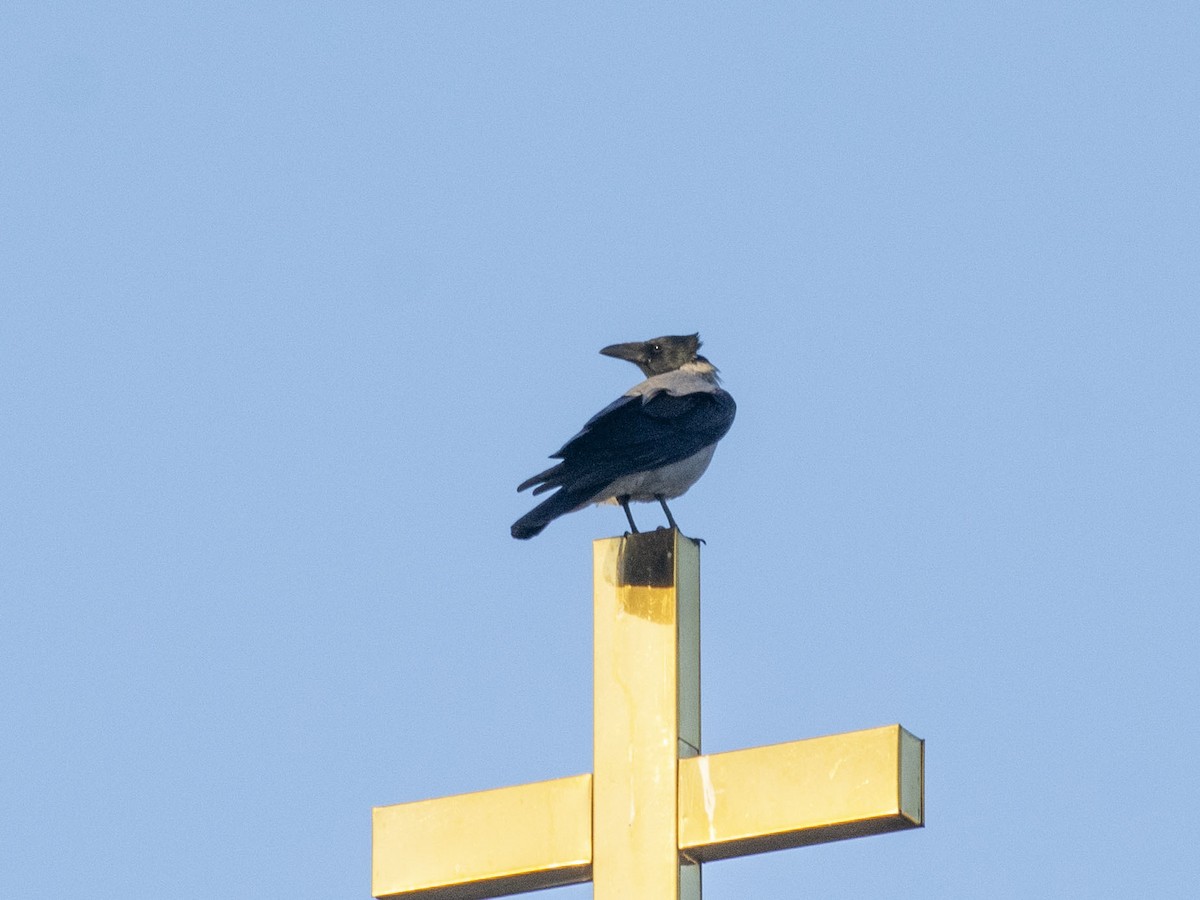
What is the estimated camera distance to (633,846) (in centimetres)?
546

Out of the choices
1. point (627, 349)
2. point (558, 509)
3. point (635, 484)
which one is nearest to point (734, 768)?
point (558, 509)

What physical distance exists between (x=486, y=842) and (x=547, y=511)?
5.64 ft

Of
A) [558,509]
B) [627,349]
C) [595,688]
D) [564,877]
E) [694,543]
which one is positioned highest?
[627,349]

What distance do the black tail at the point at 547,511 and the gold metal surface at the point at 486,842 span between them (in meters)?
1.45

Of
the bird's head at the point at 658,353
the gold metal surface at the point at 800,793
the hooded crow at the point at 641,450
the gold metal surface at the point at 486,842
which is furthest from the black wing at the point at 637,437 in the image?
the gold metal surface at the point at 800,793

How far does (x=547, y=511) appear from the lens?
23.7 feet

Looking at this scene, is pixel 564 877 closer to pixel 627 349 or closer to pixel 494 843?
pixel 494 843

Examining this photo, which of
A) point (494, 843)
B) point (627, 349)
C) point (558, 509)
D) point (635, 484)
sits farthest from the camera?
point (627, 349)

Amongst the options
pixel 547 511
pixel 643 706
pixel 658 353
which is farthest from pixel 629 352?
pixel 643 706

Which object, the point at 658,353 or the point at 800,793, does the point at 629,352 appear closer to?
the point at 658,353

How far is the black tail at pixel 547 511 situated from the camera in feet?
23.3

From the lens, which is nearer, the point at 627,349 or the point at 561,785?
the point at 561,785

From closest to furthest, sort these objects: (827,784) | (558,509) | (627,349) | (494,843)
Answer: (827,784) → (494,843) → (558,509) → (627,349)

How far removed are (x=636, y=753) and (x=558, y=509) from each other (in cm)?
182
